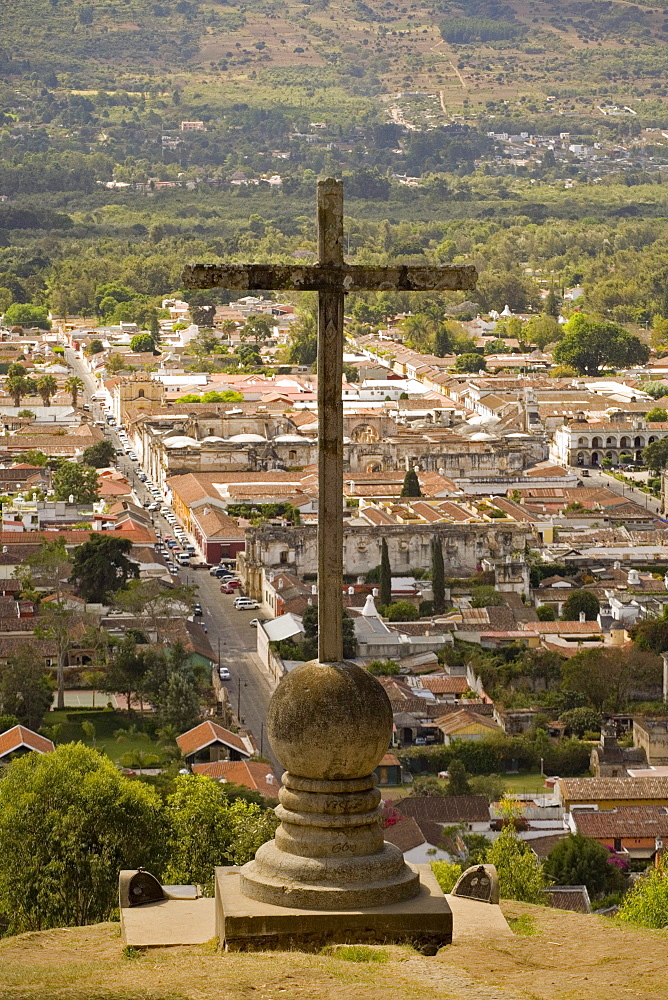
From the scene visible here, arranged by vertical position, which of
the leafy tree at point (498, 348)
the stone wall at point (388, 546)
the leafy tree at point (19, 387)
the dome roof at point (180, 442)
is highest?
the stone wall at point (388, 546)

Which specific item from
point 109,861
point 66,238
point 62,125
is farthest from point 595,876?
point 62,125

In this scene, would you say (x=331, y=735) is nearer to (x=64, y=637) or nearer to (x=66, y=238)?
(x=64, y=637)

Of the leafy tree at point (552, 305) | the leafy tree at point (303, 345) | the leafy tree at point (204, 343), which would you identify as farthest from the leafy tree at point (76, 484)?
the leafy tree at point (552, 305)

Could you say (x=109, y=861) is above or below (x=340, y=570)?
below

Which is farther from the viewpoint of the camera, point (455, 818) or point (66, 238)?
point (66, 238)

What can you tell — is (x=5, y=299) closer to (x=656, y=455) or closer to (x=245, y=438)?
(x=245, y=438)

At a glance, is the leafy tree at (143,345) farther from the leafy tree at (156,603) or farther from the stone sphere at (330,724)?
the stone sphere at (330,724)

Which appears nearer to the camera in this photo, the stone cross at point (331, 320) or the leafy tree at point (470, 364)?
the stone cross at point (331, 320)

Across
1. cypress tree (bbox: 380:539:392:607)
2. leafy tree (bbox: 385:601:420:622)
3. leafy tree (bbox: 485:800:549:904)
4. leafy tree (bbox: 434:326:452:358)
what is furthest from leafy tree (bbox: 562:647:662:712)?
leafy tree (bbox: 434:326:452:358)
